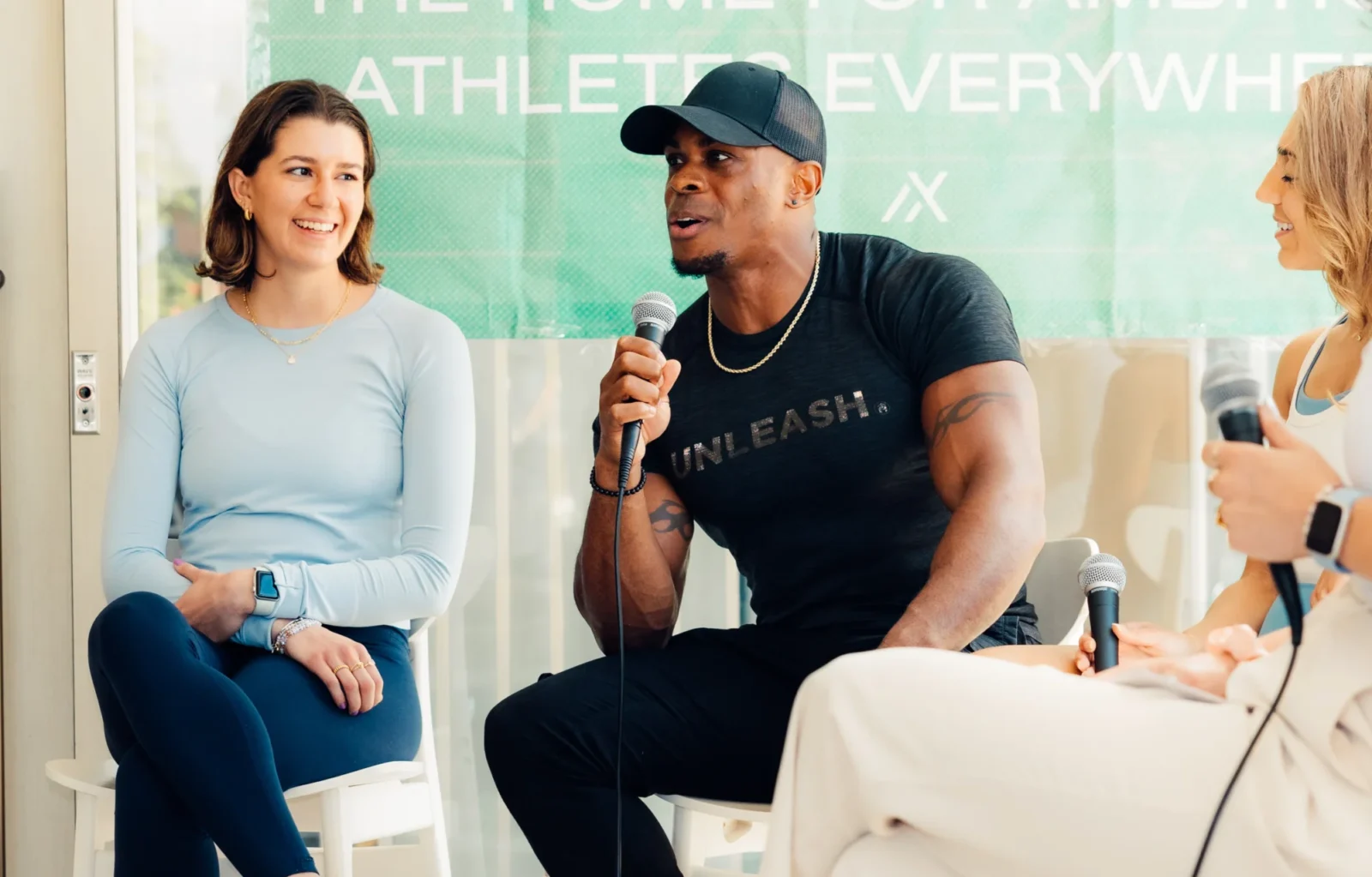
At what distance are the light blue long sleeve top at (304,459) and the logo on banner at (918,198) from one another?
35.7 inches

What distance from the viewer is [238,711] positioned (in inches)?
59.4

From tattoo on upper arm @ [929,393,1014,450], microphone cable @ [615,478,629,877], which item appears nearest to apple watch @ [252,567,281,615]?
microphone cable @ [615,478,629,877]

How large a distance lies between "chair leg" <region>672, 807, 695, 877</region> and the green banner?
1.06 m

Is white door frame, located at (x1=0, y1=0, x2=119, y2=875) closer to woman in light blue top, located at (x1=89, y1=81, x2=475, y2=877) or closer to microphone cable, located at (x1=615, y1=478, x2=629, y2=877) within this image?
woman in light blue top, located at (x1=89, y1=81, x2=475, y2=877)

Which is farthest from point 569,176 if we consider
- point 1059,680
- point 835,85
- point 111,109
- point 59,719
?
point 1059,680

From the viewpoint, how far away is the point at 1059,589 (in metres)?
1.92

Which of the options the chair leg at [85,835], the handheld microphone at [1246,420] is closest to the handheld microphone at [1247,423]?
the handheld microphone at [1246,420]

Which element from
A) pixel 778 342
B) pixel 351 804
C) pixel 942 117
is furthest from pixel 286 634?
pixel 942 117

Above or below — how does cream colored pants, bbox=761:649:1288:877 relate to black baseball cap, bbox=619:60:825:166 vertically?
below

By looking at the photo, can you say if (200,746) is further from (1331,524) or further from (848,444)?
(1331,524)

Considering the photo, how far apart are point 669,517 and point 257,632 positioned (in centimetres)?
61

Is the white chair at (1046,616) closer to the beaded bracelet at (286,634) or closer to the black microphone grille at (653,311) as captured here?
the beaded bracelet at (286,634)

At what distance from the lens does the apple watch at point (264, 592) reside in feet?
5.83

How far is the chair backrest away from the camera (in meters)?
1.87
